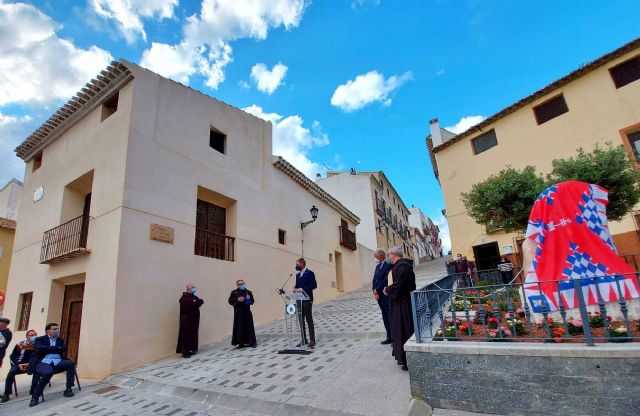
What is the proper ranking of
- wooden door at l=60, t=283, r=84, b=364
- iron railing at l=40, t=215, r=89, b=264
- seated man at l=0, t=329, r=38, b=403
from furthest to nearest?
1. iron railing at l=40, t=215, r=89, b=264
2. wooden door at l=60, t=283, r=84, b=364
3. seated man at l=0, t=329, r=38, b=403

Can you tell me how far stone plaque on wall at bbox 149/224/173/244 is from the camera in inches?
305

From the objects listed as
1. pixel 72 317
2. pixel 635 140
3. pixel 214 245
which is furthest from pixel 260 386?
pixel 635 140

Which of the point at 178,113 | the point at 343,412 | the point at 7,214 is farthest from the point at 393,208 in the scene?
the point at 343,412

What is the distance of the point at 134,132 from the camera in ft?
26.3

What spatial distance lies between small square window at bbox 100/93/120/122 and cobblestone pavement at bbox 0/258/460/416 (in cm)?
659

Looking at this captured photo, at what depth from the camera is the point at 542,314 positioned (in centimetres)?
372

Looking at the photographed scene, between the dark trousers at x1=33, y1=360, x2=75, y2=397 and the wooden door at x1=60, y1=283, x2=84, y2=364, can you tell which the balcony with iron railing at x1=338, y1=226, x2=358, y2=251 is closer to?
the wooden door at x1=60, y1=283, x2=84, y2=364

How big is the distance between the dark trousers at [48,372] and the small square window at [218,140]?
6.89 m

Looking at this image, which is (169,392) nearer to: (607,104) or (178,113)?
(178,113)

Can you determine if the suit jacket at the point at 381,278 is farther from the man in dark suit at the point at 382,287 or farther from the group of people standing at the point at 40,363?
the group of people standing at the point at 40,363

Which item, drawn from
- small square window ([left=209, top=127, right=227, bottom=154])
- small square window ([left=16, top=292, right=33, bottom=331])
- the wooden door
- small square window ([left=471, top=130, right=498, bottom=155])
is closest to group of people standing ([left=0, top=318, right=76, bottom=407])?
the wooden door

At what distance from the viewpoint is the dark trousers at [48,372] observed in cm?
520

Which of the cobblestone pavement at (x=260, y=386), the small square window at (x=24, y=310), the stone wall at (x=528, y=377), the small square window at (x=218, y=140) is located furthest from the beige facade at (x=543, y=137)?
the small square window at (x=24, y=310)

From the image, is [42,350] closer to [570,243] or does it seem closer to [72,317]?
[72,317]
